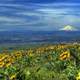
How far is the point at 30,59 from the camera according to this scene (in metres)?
28.2

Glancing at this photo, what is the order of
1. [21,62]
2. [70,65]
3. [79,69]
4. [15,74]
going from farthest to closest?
[21,62]
[70,65]
[79,69]
[15,74]

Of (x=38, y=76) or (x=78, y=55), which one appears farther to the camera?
(x=78, y=55)

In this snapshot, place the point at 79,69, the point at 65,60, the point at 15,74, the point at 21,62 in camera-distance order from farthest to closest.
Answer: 1. the point at 21,62
2. the point at 65,60
3. the point at 79,69
4. the point at 15,74

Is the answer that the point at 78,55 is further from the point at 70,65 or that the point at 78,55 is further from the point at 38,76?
the point at 38,76

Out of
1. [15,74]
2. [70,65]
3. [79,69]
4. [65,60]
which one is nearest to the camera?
[15,74]

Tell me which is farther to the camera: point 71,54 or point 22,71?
point 71,54

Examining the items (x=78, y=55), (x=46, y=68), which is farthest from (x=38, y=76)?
(x=78, y=55)

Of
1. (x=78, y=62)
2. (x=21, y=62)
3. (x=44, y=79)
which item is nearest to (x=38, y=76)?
(x=44, y=79)

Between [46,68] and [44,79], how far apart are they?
185 cm

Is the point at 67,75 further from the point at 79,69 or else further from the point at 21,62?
the point at 21,62

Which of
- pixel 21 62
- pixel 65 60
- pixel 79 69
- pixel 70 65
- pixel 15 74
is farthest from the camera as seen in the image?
pixel 21 62

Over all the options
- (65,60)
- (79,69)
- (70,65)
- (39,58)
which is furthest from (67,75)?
(39,58)

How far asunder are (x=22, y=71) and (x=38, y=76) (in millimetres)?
760

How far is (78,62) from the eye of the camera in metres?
22.9
